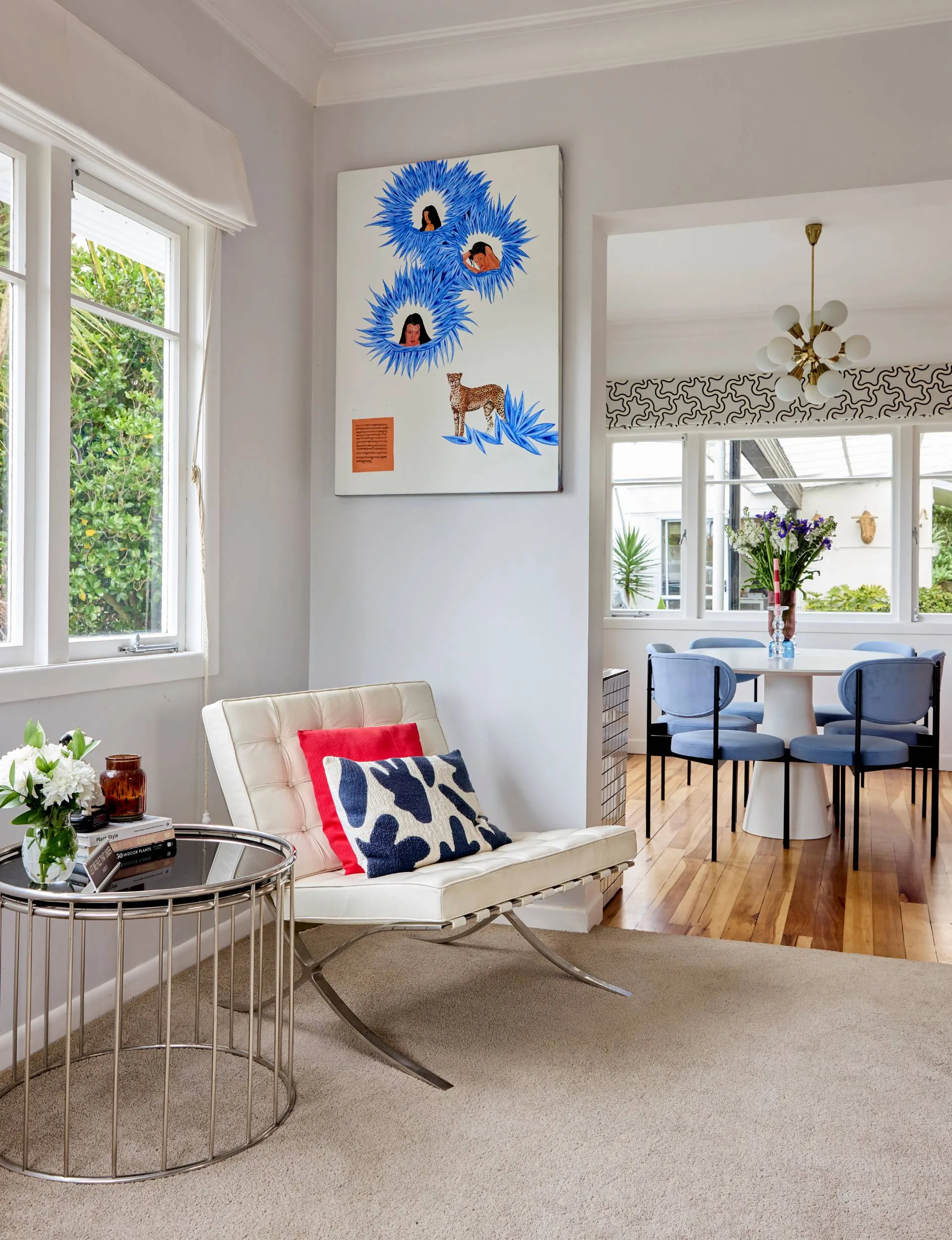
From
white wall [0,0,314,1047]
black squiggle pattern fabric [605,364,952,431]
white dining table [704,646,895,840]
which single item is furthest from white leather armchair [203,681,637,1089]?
black squiggle pattern fabric [605,364,952,431]

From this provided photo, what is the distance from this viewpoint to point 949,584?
20.9 ft

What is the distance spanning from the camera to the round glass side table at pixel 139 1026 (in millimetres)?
1856

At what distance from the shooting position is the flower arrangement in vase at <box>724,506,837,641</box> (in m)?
4.87

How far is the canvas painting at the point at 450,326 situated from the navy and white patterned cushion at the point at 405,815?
1.03 metres

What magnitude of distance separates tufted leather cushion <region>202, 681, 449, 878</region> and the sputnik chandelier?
296cm

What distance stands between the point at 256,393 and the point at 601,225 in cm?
121

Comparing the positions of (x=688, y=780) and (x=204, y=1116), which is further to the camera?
(x=688, y=780)

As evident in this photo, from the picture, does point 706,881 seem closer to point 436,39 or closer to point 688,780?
point 688,780

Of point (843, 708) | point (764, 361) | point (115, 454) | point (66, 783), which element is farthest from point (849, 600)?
point (66, 783)

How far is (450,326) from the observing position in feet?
10.8

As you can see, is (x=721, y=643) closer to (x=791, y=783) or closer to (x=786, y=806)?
(x=791, y=783)

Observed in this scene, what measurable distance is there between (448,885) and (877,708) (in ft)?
8.98

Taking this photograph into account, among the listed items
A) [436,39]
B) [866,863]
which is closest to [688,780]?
[866,863]

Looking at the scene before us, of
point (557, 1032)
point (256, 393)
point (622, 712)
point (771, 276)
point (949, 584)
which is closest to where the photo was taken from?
point (557, 1032)
